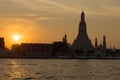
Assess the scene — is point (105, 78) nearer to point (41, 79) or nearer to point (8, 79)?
A: point (41, 79)

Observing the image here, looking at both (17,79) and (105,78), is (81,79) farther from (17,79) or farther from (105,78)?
(17,79)

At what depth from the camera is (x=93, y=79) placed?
69.4 meters


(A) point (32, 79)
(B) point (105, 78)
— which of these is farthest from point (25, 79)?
(B) point (105, 78)

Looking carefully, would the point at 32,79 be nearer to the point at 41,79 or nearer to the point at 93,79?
the point at 41,79

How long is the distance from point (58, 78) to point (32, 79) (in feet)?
14.2

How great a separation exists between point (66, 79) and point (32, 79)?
198 inches

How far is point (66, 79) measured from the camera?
2712 inches

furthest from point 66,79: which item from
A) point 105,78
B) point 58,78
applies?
point 105,78

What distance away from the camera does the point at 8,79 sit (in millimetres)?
68312

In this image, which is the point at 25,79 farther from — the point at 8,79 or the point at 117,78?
the point at 117,78

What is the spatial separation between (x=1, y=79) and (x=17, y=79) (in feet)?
8.11

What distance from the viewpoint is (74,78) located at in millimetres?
71188

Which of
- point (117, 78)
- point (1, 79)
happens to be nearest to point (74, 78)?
point (117, 78)

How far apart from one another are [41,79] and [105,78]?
10.3 meters
